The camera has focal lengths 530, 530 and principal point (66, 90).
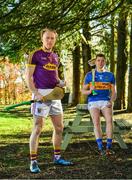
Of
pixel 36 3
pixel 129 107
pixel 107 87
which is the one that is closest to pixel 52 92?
pixel 107 87

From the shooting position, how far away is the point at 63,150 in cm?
1006

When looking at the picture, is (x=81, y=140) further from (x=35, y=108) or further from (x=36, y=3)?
(x=35, y=108)

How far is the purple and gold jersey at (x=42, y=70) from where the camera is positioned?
7.61 metres

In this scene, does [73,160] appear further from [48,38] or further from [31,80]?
[48,38]

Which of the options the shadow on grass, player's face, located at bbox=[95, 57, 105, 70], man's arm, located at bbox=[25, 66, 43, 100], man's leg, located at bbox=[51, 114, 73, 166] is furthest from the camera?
player's face, located at bbox=[95, 57, 105, 70]

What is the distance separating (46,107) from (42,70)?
0.54 meters

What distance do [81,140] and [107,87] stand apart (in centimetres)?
283

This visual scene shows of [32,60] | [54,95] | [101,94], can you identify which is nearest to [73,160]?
[101,94]

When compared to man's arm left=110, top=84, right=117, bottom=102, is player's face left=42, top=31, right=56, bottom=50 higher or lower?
higher

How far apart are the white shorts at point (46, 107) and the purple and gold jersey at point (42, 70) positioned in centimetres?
10

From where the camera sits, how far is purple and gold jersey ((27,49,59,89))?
300 inches

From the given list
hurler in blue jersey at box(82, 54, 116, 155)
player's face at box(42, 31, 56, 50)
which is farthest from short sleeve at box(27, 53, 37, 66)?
hurler in blue jersey at box(82, 54, 116, 155)

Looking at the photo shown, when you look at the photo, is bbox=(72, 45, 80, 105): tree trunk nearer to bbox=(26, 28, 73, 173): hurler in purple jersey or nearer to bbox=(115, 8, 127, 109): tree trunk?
Result: bbox=(115, 8, 127, 109): tree trunk

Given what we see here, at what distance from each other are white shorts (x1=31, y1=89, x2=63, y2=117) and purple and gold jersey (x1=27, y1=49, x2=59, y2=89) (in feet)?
0.33
